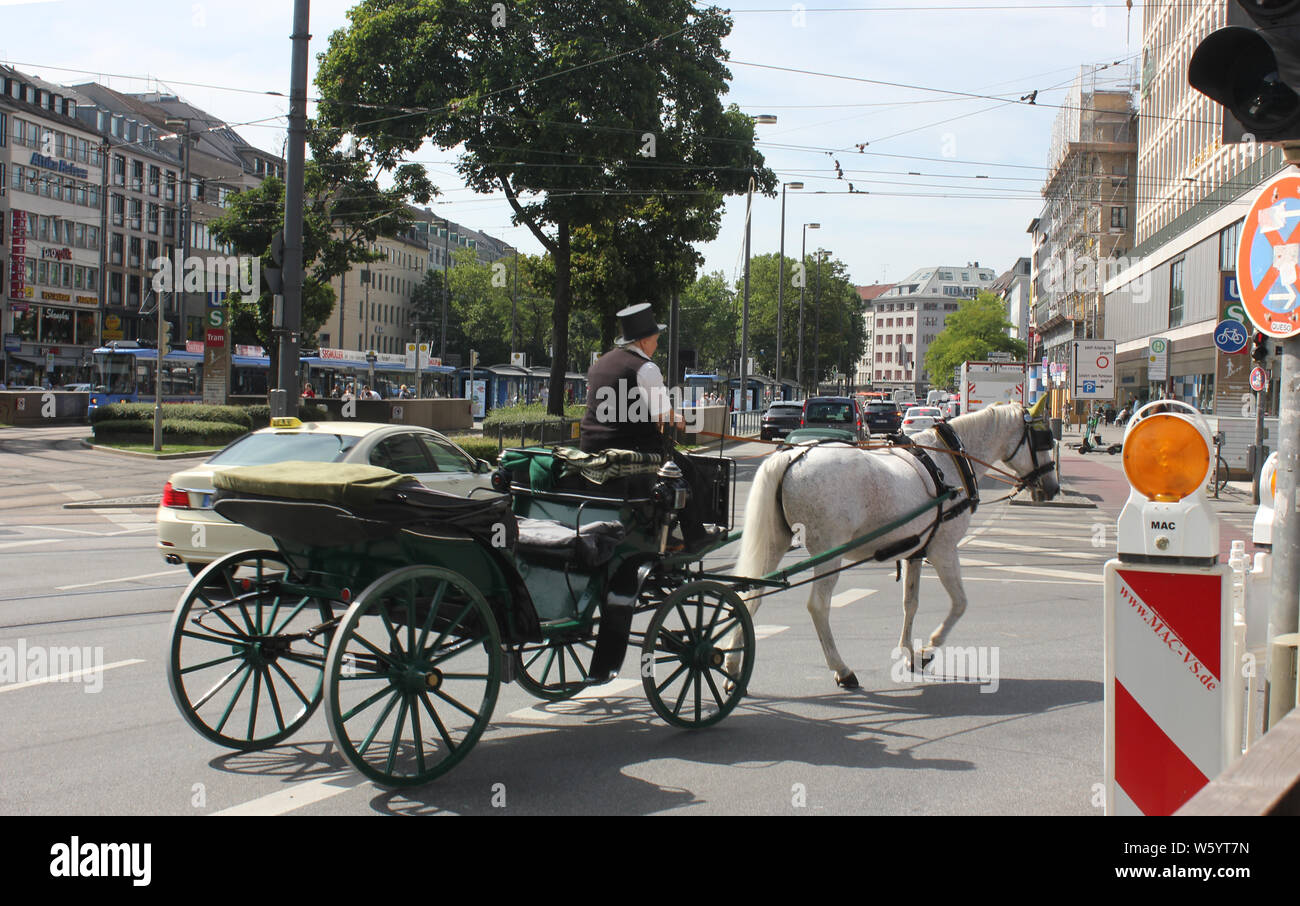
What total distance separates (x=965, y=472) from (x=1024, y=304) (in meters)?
164

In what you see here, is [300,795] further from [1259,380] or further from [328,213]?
[328,213]

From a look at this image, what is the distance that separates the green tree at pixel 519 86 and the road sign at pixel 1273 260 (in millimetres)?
26659

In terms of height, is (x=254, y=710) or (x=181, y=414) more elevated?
(x=181, y=414)

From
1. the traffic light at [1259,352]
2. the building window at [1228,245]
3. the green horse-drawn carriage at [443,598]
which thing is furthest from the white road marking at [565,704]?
the building window at [1228,245]

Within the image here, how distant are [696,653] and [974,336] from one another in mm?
116955

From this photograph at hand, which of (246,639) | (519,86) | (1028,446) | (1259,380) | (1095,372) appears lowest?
(246,639)

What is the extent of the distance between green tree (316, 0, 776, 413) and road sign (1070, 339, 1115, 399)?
12.8 m

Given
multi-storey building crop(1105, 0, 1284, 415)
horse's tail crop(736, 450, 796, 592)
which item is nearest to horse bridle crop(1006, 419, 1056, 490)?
horse's tail crop(736, 450, 796, 592)

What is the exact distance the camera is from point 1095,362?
103ft

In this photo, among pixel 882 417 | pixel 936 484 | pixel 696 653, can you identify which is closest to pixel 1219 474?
pixel 936 484

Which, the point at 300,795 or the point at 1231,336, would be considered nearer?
the point at 300,795

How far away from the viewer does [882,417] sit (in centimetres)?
5644
